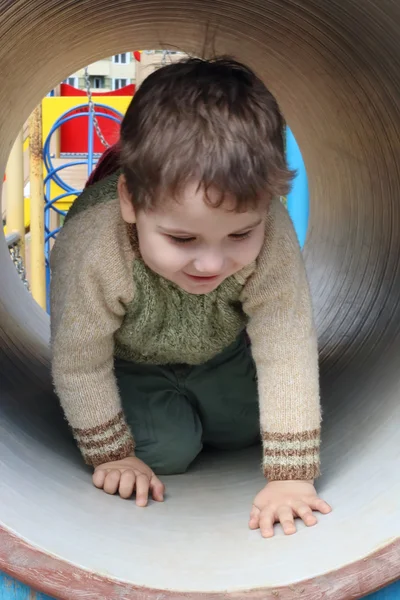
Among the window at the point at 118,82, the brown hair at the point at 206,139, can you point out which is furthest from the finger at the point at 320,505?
the window at the point at 118,82

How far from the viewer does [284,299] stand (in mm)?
1761

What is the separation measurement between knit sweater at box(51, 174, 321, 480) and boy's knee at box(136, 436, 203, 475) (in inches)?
7.4

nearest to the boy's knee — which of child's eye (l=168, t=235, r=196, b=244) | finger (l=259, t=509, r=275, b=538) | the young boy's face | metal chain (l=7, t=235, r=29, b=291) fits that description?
finger (l=259, t=509, r=275, b=538)

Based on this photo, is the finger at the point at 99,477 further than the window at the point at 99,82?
No

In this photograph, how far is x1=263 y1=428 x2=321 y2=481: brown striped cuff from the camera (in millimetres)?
1681

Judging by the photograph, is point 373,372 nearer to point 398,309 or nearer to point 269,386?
point 398,309

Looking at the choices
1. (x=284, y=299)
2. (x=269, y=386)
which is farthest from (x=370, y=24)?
(x=269, y=386)

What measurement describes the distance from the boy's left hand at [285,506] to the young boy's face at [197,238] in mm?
407

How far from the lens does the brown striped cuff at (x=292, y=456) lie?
168cm

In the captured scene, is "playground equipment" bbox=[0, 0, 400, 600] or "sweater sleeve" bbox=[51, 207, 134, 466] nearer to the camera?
"playground equipment" bbox=[0, 0, 400, 600]

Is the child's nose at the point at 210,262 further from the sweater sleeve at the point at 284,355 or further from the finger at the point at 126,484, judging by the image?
the finger at the point at 126,484

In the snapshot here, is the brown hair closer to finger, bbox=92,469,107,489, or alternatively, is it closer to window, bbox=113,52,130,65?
finger, bbox=92,469,107,489

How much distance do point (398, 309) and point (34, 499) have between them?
3.95 ft

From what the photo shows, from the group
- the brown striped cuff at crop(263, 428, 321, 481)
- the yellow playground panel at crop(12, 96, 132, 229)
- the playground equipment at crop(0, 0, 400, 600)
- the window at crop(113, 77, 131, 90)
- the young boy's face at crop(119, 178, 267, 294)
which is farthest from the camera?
the window at crop(113, 77, 131, 90)
